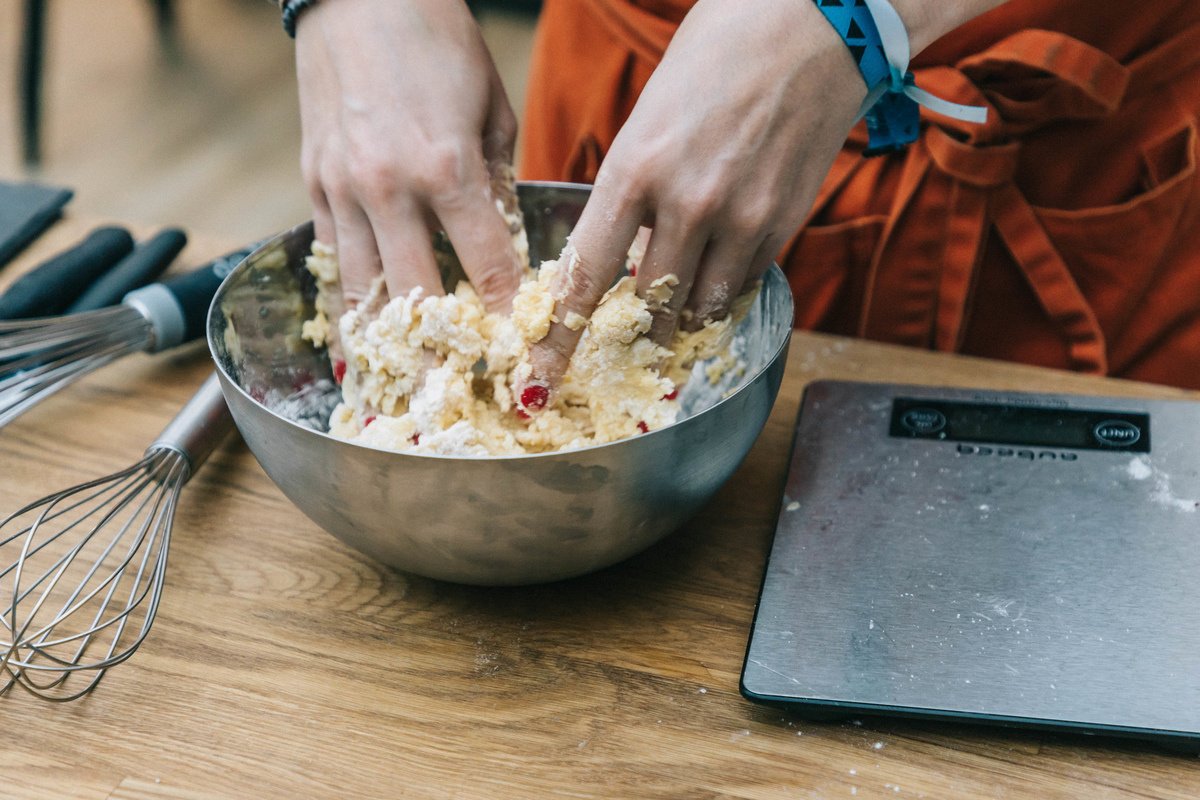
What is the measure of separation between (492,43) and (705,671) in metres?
2.78

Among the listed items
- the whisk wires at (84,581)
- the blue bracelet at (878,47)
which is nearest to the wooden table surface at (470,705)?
the whisk wires at (84,581)

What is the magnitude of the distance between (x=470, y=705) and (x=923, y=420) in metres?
0.38

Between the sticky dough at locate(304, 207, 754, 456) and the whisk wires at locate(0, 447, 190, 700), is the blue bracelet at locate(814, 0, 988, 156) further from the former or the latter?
the whisk wires at locate(0, 447, 190, 700)

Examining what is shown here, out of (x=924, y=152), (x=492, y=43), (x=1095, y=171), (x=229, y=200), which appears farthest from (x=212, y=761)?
(x=492, y=43)

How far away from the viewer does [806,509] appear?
70 cm

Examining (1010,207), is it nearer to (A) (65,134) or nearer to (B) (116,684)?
(B) (116,684)

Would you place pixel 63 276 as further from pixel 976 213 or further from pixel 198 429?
pixel 976 213

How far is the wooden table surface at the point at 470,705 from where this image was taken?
55 cm

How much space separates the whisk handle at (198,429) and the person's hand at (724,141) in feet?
1.00

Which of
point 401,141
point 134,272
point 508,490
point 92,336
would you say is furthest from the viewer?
point 134,272

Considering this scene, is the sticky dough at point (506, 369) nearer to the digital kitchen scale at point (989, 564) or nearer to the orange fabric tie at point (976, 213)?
the digital kitchen scale at point (989, 564)

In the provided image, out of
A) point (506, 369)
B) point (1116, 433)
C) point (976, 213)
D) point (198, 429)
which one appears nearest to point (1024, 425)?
point (1116, 433)

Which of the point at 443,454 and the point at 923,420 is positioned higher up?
the point at 443,454

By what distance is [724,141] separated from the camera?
1.91 feet
